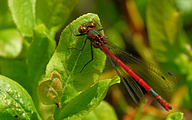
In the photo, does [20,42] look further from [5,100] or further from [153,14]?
[153,14]

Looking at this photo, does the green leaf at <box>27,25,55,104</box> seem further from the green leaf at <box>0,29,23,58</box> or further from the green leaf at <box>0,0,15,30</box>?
the green leaf at <box>0,0,15,30</box>

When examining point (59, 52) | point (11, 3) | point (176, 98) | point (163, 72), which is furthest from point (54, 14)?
point (176, 98)

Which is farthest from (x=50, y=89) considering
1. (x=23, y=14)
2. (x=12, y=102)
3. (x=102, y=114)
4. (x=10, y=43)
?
(x=10, y=43)

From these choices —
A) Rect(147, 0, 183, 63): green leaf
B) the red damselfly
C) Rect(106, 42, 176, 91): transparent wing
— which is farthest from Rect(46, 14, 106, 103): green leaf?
Rect(147, 0, 183, 63): green leaf

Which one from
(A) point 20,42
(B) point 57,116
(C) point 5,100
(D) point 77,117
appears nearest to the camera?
(C) point 5,100

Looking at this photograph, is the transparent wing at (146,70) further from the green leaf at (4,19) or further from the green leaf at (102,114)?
the green leaf at (4,19)

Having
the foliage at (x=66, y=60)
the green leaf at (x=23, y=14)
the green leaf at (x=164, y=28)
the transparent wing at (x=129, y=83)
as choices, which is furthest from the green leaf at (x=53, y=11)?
the green leaf at (x=164, y=28)
